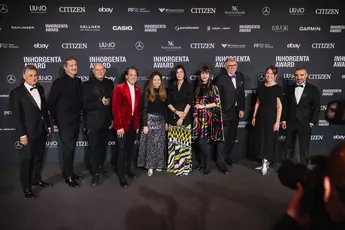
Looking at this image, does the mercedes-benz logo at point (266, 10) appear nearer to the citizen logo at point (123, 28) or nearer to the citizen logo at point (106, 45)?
the citizen logo at point (123, 28)

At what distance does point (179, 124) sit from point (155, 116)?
1.09 ft

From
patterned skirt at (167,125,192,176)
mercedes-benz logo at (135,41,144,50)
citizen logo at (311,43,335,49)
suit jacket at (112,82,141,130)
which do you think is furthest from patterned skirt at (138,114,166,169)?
citizen logo at (311,43,335,49)

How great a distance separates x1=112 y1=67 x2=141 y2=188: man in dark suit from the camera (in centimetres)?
368

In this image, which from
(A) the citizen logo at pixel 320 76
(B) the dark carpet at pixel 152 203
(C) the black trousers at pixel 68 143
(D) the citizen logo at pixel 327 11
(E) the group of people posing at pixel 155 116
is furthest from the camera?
(A) the citizen logo at pixel 320 76

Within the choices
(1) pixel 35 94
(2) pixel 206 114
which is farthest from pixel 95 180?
(2) pixel 206 114

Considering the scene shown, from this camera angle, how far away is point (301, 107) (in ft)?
13.6

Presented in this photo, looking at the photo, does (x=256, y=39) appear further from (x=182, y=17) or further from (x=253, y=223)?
(x=253, y=223)

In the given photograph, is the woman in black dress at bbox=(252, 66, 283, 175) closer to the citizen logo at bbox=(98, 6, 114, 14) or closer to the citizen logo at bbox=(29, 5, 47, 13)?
the citizen logo at bbox=(98, 6, 114, 14)

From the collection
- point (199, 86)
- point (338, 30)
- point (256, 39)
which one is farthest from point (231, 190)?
point (338, 30)

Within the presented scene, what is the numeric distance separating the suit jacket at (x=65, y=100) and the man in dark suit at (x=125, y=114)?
1.63 ft

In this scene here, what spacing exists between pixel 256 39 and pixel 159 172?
250cm

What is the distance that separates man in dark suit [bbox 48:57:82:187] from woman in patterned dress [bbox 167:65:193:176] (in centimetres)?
119

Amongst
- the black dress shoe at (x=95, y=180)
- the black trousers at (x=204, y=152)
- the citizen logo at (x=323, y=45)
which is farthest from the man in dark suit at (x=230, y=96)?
the black dress shoe at (x=95, y=180)

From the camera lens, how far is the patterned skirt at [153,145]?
4.02m
